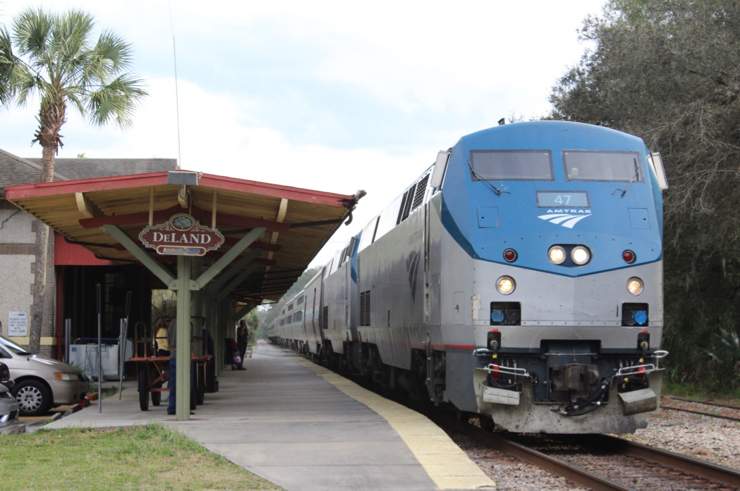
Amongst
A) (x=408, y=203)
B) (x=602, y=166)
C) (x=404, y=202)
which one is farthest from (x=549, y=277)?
(x=404, y=202)

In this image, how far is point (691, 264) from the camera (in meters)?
20.5

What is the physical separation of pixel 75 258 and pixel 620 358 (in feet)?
51.6

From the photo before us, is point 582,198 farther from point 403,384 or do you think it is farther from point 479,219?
point 403,384

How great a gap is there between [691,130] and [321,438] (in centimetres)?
1163

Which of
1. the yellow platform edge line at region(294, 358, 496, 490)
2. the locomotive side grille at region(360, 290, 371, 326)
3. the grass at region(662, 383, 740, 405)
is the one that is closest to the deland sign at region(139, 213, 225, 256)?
the yellow platform edge line at region(294, 358, 496, 490)

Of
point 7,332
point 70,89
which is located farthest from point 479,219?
point 7,332

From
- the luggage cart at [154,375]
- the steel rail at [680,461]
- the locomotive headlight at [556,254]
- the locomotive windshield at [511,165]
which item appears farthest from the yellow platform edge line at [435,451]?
the locomotive windshield at [511,165]

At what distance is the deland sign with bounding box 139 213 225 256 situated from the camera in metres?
12.4

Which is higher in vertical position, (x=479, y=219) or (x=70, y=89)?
(x=70, y=89)

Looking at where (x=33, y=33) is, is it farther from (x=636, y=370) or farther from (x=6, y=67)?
(x=636, y=370)

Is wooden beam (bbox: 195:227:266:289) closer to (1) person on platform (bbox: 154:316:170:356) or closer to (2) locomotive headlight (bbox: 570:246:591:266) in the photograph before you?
(1) person on platform (bbox: 154:316:170:356)

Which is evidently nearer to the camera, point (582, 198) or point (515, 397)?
point (515, 397)

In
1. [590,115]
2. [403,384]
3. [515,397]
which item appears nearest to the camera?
[515,397]

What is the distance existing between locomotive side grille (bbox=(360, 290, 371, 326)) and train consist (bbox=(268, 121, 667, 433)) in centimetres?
675
